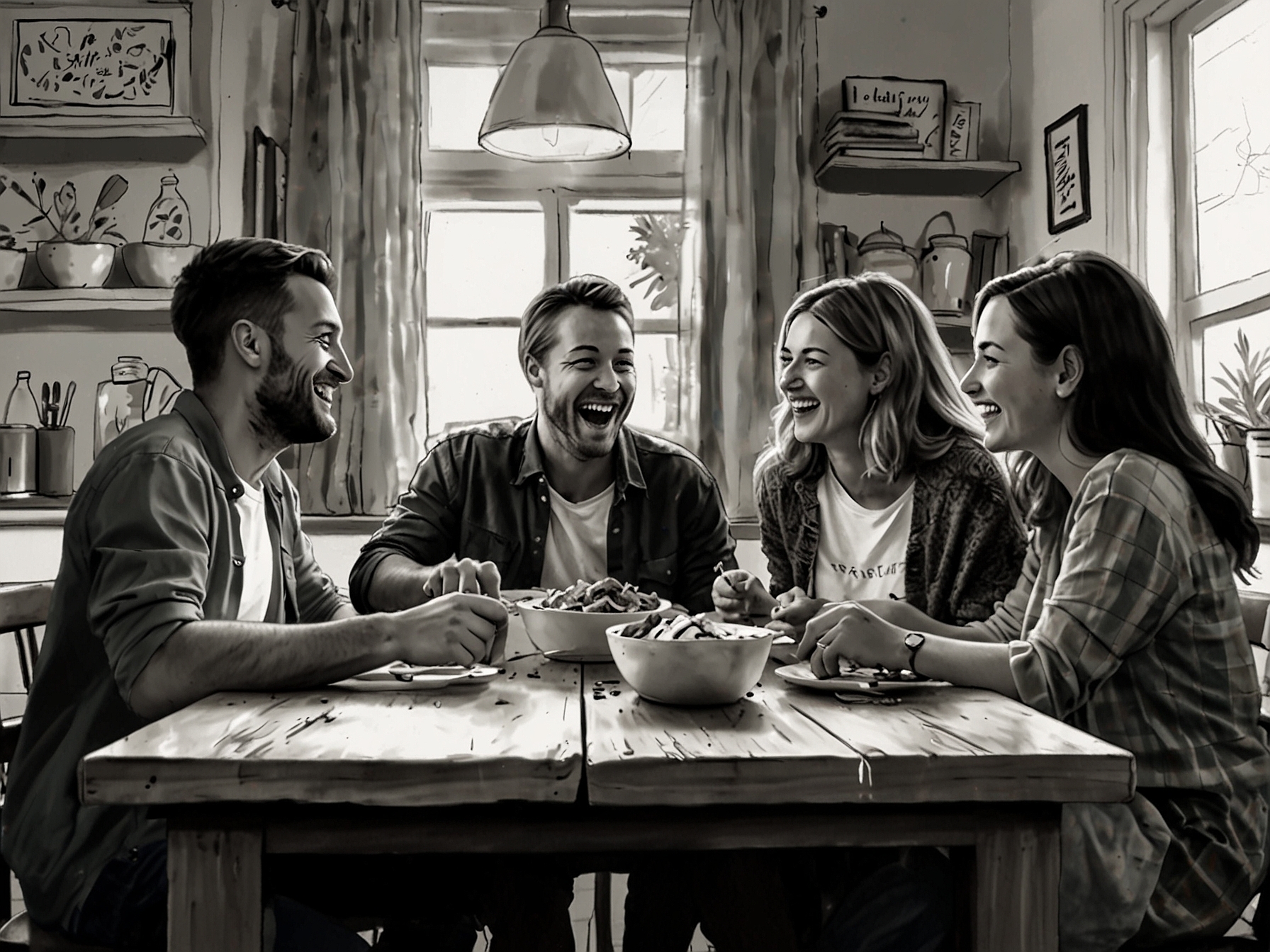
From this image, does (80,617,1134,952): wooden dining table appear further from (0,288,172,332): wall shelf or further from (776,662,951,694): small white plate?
(0,288,172,332): wall shelf

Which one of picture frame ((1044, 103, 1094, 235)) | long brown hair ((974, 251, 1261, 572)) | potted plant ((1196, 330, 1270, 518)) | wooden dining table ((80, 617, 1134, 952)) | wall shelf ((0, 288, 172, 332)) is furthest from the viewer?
wall shelf ((0, 288, 172, 332))

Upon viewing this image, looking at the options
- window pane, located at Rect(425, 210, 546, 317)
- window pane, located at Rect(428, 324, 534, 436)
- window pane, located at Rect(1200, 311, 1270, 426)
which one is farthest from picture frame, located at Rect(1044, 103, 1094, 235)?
window pane, located at Rect(428, 324, 534, 436)

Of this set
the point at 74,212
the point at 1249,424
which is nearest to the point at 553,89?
the point at 1249,424

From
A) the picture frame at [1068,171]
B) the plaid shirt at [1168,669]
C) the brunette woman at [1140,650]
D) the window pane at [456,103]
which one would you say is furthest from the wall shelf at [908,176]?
the plaid shirt at [1168,669]

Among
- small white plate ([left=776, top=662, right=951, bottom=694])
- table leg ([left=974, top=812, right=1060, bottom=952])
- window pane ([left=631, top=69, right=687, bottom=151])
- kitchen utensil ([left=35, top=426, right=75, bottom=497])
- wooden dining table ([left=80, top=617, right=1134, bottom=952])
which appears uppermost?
window pane ([left=631, top=69, right=687, bottom=151])

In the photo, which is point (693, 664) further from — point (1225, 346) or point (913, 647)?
point (1225, 346)

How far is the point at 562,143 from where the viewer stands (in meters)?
2.96

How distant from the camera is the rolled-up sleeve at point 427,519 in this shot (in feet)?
7.38

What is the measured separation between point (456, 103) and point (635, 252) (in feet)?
2.78

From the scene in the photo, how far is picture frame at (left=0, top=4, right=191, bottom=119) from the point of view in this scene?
3.67 m

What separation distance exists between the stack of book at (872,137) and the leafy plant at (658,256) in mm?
659

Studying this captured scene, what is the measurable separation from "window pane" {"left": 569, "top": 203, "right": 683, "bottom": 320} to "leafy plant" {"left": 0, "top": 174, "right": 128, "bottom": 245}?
A: 62.3 inches

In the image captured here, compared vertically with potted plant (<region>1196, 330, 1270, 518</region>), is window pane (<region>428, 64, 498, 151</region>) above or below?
above

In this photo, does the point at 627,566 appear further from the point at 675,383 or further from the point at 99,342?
the point at 99,342
